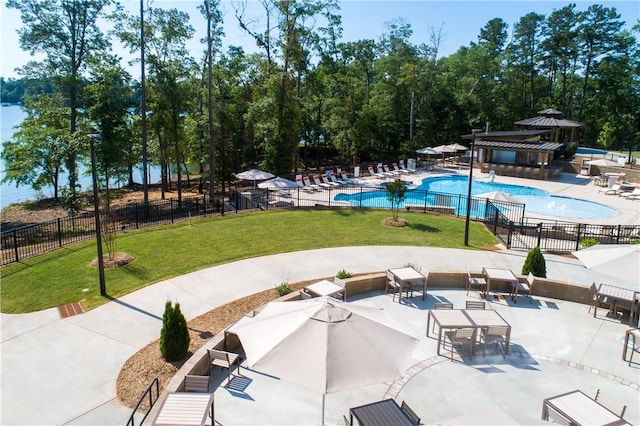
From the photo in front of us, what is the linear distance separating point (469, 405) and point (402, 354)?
6.75 feet

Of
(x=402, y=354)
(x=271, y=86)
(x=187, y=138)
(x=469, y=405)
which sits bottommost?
(x=469, y=405)

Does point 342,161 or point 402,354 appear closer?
point 402,354

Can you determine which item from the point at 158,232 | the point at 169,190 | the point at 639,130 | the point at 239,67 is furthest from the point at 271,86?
the point at 639,130

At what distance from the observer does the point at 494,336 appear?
9.12 m

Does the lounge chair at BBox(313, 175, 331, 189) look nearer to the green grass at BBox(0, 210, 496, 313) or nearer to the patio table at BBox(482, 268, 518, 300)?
the green grass at BBox(0, 210, 496, 313)

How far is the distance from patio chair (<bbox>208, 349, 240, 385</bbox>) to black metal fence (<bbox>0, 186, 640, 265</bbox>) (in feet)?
25.2

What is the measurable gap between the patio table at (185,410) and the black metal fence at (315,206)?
29.5 ft

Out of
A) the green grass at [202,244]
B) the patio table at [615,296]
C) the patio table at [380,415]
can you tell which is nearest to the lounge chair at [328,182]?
the green grass at [202,244]

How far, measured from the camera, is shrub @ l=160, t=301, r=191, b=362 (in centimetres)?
840

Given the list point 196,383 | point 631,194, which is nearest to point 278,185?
point 196,383

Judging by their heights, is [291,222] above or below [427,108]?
below

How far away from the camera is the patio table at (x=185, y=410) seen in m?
5.82

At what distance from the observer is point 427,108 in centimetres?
4594

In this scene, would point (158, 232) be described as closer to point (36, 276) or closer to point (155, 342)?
point (36, 276)
